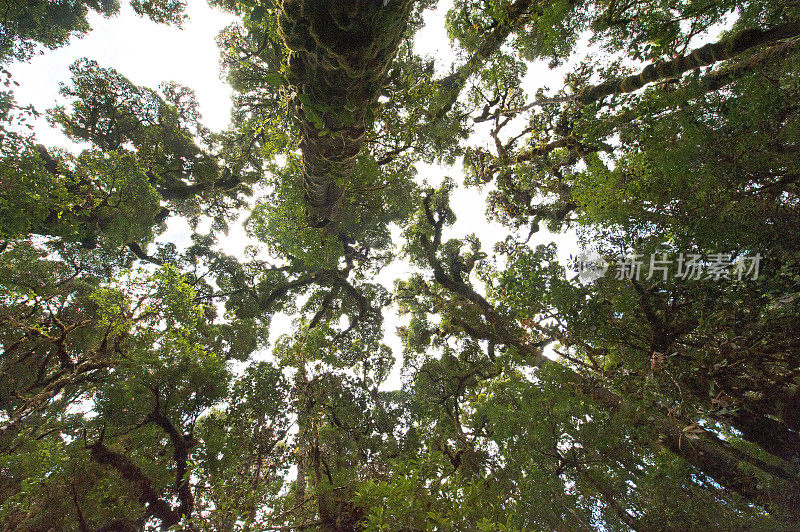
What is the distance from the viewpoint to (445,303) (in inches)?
436

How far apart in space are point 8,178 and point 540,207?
14.9m

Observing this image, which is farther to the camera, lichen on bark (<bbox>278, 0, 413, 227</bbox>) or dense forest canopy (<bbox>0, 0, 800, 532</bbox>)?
dense forest canopy (<bbox>0, 0, 800, 532</bbox>)

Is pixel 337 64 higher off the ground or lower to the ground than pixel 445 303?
lower

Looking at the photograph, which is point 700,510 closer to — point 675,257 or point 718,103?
point 675,257

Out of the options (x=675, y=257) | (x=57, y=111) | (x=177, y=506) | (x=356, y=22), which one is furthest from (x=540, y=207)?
(x=57, y=111)

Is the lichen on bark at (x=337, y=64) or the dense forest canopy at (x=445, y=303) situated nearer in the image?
the lichen on bark at (x=337, y=64)

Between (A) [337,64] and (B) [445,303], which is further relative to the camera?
(B) [445,303]

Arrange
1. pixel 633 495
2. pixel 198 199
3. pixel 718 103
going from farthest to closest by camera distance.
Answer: pixel 198 199 < pixel 633 495 < pixel 718 103

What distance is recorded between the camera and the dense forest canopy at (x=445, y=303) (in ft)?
14.0

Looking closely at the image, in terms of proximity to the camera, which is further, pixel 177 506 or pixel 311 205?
pixel 311 205

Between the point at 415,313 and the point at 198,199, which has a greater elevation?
the point at 198,199

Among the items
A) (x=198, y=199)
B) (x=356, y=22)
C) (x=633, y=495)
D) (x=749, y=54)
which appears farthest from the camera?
(x=198, y=199)

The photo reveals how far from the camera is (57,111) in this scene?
10.5 metres

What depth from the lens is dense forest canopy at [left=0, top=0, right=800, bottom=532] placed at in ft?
14.0
